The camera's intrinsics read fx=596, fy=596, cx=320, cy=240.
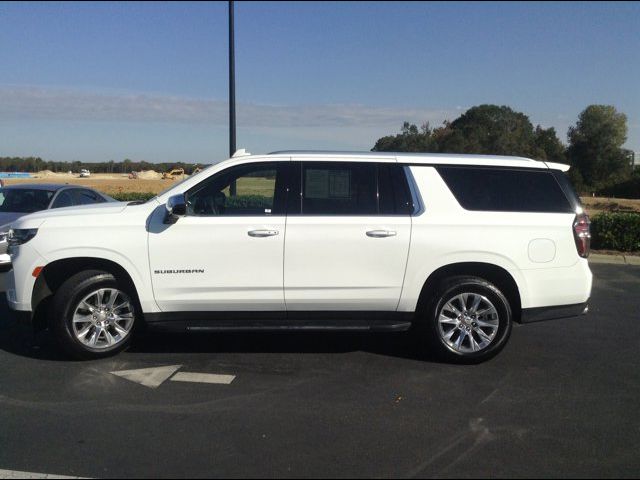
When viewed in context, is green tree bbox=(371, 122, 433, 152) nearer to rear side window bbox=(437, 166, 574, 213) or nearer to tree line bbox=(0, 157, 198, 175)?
rear side window bbox=(437, 166, 574, 213)

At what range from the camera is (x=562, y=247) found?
5484 millimetres

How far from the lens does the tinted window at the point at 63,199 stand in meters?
10.5

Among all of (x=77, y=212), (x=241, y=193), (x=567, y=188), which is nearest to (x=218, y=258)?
(x=241, y=193)

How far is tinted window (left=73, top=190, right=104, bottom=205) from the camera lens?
36.2 feet

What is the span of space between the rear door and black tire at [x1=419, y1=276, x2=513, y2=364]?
0.37 metres

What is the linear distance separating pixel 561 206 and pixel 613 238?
757cm

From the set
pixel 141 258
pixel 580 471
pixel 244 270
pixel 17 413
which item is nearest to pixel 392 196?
pixel 244 270

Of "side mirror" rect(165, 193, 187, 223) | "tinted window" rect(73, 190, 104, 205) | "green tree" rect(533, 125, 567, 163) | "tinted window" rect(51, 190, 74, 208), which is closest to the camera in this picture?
"side mirror" rect(165, 193, 187, 223)

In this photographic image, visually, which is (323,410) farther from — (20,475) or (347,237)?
(20,475)

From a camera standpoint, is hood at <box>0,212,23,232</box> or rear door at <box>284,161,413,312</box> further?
hood at <box>0,212,23,232</box>

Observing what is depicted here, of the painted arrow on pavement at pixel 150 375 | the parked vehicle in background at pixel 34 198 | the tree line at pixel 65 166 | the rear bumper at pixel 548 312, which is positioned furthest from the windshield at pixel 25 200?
the tree line at pixel 65 166

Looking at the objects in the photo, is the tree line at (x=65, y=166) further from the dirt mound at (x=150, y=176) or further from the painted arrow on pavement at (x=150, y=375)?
the painted arrow on pavement at (x=150, y=375)

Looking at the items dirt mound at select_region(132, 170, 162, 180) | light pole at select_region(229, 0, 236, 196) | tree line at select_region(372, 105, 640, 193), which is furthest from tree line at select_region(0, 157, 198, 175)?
light pole at select_region(229, 0, 236, 196)

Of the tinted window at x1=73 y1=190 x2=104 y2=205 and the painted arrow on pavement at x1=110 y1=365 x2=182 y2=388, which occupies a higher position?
the tinted window at x1=73 y1=190 x2=104 y2=205
